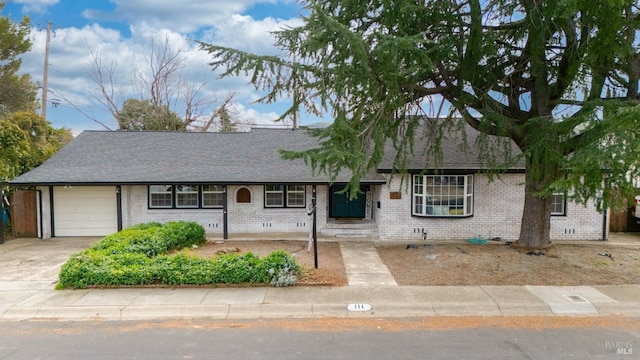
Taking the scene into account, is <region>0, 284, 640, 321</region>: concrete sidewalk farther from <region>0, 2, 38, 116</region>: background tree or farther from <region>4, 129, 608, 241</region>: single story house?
<region>0, 2, 38, 116</region>: background tree

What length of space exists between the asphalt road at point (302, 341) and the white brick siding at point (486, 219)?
7.03 metres

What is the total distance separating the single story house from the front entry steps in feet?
0.12

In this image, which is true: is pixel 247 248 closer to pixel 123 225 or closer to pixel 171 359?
pixel 123 225

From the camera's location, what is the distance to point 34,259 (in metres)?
10.6

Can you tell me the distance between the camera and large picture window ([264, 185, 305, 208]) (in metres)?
14.4

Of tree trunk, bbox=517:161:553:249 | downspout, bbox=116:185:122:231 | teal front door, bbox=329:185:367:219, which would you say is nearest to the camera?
tree trunk, bbox=517:161:553:249

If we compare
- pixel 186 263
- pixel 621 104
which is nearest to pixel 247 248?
pixel 186 263

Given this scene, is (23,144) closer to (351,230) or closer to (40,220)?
(40,220)

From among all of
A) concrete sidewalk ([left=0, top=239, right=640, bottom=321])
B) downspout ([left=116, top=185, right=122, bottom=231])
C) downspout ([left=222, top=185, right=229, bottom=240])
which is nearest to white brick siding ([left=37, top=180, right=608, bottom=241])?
concrete sidewalk ([left=0, top=239, right=640, bottom=321])

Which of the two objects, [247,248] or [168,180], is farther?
[168,180]

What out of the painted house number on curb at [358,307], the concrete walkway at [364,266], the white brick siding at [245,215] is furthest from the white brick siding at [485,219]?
the painted house number on curb at [358,307]

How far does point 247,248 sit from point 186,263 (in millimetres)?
3697

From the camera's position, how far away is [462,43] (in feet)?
30.7

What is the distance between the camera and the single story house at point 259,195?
13141 mm
